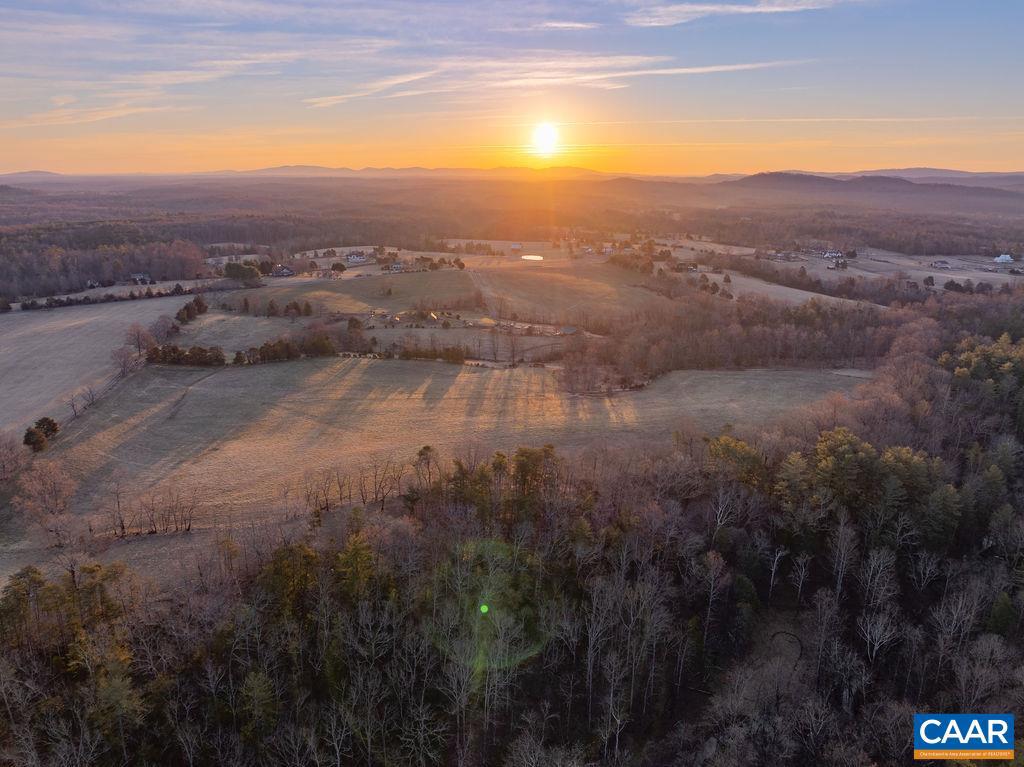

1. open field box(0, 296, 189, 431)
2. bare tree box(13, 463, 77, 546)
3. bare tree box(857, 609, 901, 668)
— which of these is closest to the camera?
bare tree box(857, 609, 901, 668)

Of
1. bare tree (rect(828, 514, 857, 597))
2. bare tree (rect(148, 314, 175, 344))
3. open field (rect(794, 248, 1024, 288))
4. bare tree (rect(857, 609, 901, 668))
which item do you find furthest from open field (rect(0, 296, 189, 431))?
open field (rect(794, 248, 1024, 288))

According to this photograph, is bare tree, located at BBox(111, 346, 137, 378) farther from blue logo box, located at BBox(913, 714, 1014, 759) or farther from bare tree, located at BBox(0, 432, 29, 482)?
blue logo box, located at BBox(913, 714, 1014, 759)

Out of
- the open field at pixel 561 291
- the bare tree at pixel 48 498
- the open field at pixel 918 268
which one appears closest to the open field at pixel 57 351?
the bare tree at pixel 48 498

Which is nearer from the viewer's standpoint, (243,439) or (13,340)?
(243,439)

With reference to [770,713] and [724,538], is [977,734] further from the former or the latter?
[724,538]

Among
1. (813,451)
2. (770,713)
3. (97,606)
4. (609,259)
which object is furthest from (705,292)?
(97,606)

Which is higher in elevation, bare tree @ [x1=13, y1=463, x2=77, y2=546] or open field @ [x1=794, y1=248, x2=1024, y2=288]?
open field @ [x1=794, y1=248, x2=1024, y2=288]
